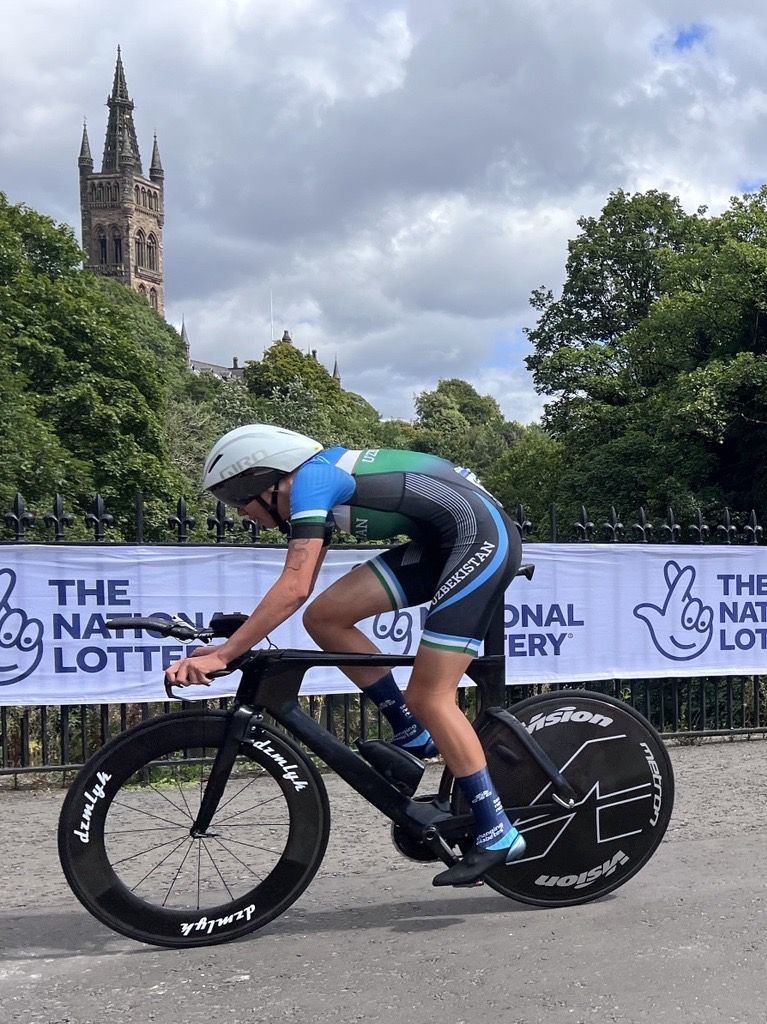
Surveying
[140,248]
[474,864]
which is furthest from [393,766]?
[140,248]

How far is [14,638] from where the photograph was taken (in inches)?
278

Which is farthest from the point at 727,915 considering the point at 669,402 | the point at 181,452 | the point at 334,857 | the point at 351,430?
the point at 351,430

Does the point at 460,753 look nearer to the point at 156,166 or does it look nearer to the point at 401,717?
the point at 401,717

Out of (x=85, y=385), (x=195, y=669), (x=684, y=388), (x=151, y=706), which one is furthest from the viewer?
(x=85, y=385)

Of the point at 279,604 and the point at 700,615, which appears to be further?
the point at 700,615

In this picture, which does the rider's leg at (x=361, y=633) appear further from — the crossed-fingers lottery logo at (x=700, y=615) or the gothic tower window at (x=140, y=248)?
the gothic tower window at (x=140, y=248)

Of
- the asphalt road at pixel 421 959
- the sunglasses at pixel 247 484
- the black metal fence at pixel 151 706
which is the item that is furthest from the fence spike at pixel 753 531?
the sunglasses at pixel 247 484

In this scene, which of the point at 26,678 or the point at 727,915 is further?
the point at 26,678

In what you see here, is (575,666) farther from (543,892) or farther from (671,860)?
(543,892)

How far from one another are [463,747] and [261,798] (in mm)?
770

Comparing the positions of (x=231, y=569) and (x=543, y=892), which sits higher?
(x=231, y=569)

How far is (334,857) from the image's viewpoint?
5.38m

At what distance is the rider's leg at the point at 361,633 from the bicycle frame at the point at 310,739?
10 centimetres

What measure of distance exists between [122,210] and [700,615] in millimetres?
178533
